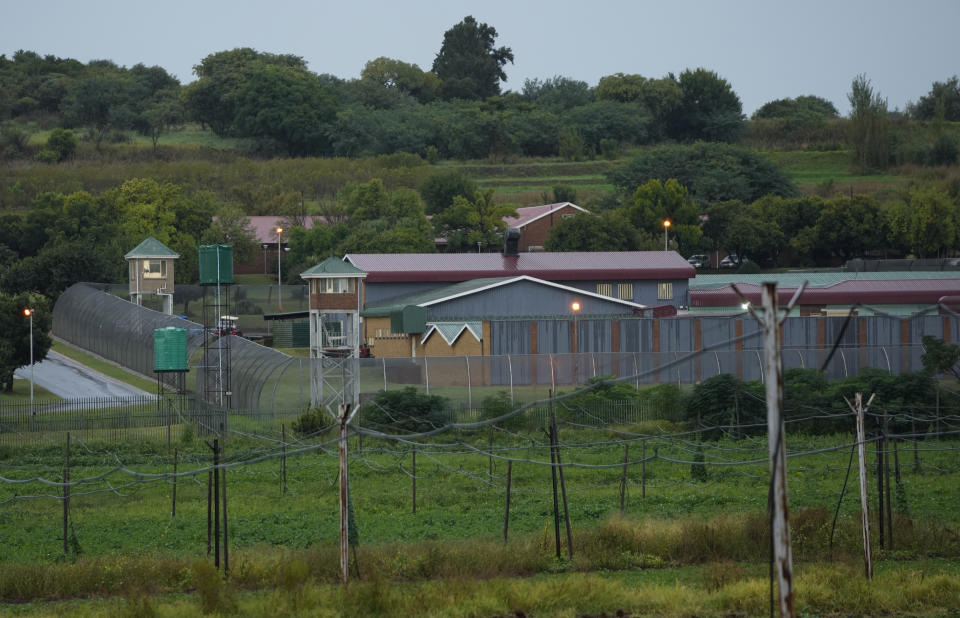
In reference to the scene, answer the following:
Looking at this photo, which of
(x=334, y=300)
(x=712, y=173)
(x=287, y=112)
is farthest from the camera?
(x=287, y=112)

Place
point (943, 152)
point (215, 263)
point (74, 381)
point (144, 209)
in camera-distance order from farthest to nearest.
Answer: point (943, 152), point (144, 209), point (74, 381), point (215, 263)

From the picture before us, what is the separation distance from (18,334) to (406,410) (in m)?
20.3

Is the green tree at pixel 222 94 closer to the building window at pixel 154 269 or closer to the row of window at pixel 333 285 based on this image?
the building window at pixel 154 269

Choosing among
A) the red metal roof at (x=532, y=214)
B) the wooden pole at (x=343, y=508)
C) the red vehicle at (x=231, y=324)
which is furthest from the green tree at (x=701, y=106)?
the wooden pole at (x=343, y=508)

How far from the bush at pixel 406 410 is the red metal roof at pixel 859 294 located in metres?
29.1

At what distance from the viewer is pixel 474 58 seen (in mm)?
184250

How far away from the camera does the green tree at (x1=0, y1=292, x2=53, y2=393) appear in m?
50.7

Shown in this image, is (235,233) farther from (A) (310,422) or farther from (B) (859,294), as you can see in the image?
(A) (310,422)

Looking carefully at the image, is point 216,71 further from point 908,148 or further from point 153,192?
point 908,148

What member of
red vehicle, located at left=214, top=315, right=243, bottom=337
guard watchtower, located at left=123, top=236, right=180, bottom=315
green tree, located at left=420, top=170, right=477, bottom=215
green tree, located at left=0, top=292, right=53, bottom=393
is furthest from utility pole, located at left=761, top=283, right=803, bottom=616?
green tree, located at left=420, top=170, right=477, bottom=215

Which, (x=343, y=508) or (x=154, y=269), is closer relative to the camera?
(x=343, y=508)

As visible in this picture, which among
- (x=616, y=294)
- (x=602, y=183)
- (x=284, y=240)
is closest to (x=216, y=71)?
(x=602, y=183)

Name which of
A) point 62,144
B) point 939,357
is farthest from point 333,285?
point 62,144

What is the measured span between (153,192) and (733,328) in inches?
1957
